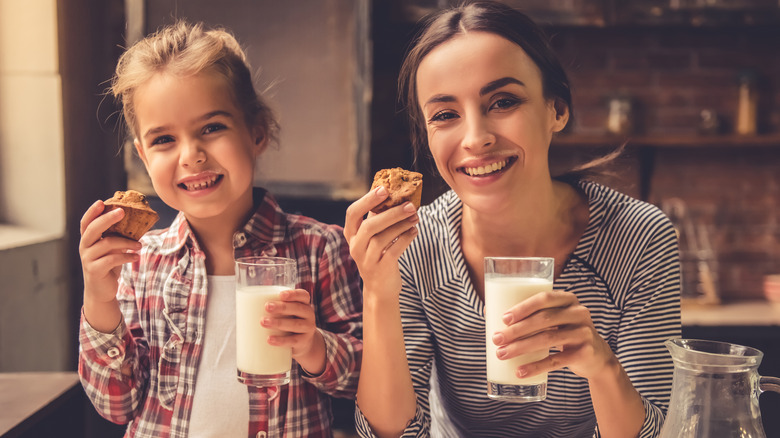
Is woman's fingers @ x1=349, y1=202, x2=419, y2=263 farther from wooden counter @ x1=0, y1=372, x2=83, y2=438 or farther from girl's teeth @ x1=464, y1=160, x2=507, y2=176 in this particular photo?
wooden counter @ x1=0, y1=372, x2=83, y2=438

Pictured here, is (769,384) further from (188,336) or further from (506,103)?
(188,336)

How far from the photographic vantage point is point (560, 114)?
159cm

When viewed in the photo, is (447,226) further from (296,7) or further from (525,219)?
(296,7)

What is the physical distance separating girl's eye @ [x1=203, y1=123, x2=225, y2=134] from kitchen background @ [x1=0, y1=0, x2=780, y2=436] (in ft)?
3.55

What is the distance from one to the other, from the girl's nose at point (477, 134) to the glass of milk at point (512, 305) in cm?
27

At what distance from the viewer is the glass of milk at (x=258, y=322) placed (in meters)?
1.21

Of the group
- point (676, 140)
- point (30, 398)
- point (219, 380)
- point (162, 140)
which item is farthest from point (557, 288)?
point (676, 140)

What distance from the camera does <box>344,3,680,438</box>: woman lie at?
4.22ft

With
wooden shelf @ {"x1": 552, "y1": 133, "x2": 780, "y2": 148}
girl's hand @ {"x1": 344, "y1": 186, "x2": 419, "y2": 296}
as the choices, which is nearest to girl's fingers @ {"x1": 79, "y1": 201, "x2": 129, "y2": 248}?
girl's hand @ {"x1": 344, "y1": 186, "x2": 419, "y2": 296}

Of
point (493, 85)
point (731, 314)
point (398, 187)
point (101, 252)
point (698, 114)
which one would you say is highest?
point (698, 114)

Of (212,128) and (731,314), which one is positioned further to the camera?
(731,314)

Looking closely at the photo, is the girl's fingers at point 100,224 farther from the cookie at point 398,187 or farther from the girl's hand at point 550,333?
the girl's hand at point 550,333

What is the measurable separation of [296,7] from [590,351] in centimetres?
245

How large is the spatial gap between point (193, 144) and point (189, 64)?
Answer: 0.21 meters
